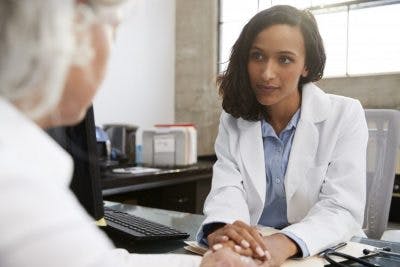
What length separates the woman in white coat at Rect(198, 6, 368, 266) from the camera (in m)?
1.52

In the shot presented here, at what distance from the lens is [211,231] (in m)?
1.26

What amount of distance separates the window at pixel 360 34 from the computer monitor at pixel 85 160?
283 cm

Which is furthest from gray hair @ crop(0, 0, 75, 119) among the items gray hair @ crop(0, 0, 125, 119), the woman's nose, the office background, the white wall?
the office background

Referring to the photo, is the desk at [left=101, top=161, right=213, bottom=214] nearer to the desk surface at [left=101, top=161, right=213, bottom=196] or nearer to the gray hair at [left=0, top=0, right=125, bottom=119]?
the desk surface at [left=101, top=161, right=213, bottom=196]

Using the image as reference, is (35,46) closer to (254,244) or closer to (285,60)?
(254,244)

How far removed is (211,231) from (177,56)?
11.8ft

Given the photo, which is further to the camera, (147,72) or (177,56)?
(177,56)

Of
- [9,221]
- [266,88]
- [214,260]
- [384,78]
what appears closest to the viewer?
[9,221]

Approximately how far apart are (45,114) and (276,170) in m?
1.29

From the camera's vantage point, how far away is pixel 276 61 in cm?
159

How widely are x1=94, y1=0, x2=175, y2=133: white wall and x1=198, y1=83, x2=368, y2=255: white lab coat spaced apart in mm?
2228

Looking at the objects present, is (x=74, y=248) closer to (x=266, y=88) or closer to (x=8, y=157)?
(x=8, y=157)

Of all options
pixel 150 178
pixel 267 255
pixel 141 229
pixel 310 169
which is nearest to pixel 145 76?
pixel 150 178

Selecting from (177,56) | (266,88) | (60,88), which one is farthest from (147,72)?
(60,88)
